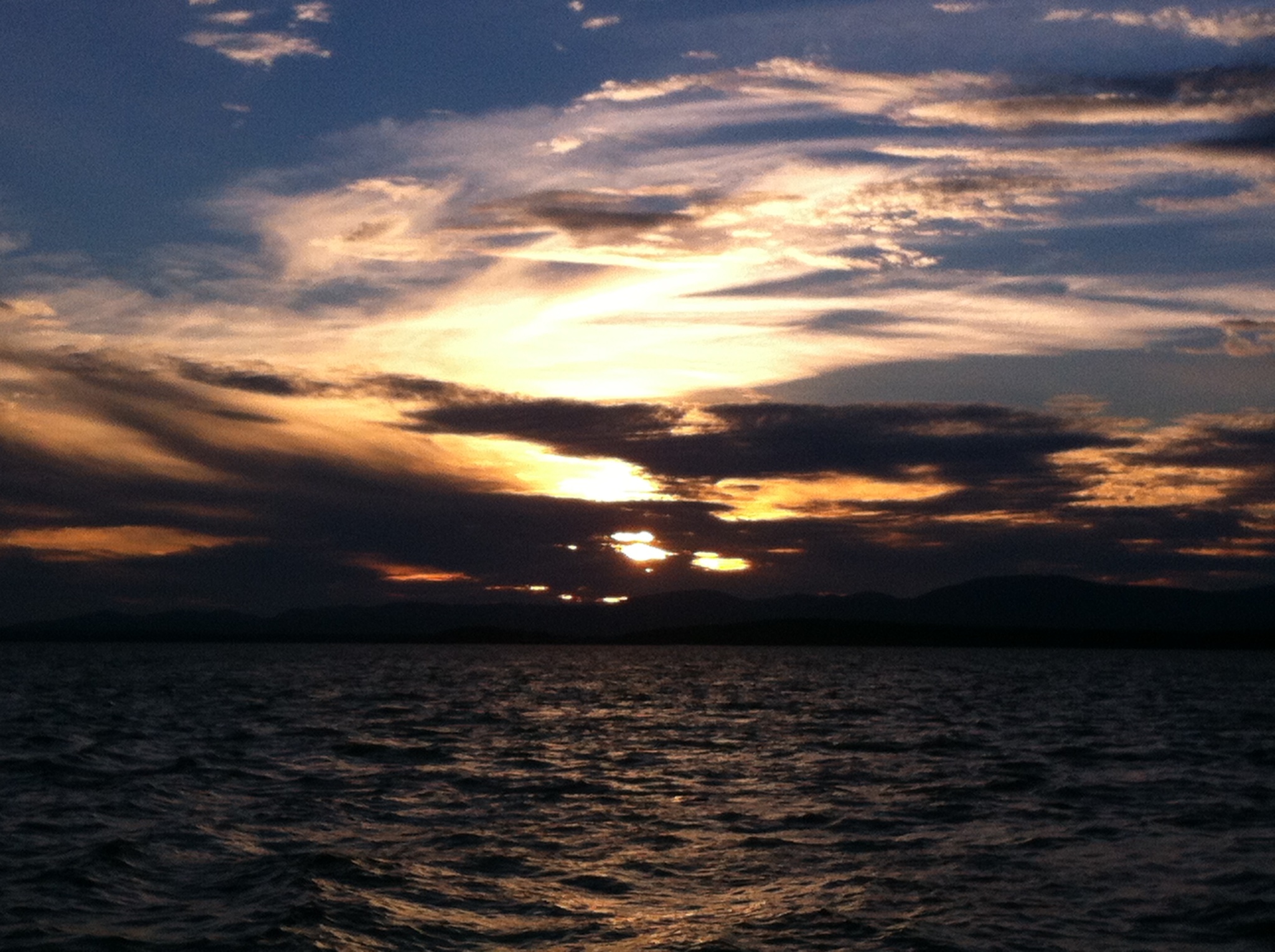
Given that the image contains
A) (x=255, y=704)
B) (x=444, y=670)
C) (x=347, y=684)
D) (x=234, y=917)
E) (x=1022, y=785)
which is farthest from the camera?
(x=444, y=670)

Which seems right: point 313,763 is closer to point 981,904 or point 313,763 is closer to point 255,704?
point 981,904

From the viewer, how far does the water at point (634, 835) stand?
18438 mm

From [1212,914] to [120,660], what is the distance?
7868 inches

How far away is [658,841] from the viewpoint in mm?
Result: 25094

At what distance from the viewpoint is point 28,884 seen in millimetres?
20797

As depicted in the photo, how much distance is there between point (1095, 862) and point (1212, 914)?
3626 millimetres

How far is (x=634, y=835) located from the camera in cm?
2580

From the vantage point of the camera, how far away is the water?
1844cm

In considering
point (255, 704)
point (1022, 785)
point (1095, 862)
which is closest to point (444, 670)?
point (255, 704)

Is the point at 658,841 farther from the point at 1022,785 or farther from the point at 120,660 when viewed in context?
the point at 120,660

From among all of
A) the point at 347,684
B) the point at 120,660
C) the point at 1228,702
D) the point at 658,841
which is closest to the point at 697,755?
the point at 658,841

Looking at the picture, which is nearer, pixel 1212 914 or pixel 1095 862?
pixel 1212 914

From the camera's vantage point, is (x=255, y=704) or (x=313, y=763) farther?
(x=255, y=704)

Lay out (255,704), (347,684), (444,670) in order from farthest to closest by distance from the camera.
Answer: (444,670)
(347,684)
(255,704)
